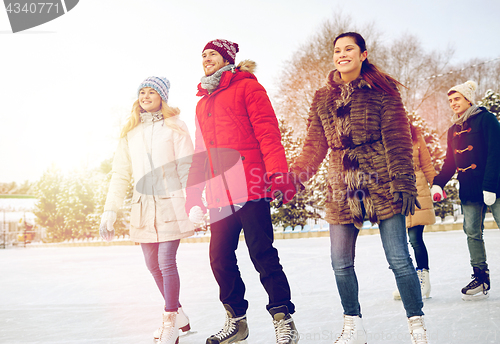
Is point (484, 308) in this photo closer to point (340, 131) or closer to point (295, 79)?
point (340, 131)

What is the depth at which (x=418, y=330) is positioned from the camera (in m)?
2.09

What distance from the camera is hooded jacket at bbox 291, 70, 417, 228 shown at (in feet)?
7.16

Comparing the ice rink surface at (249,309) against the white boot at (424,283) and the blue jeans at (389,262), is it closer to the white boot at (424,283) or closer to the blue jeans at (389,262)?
the white boot at (424,283)

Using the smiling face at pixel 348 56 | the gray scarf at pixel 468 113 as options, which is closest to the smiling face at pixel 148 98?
the smiling face at pixel 348 56

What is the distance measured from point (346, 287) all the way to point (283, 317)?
37 centimetres

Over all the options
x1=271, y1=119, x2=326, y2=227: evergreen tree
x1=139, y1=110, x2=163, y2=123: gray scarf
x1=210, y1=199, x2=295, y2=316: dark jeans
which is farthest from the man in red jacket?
x1=271, y1=119, x2=326, y2=227: evergreen tree

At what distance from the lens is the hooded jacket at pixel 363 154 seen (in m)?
2.18

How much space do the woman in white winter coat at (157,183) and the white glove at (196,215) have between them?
16 cm

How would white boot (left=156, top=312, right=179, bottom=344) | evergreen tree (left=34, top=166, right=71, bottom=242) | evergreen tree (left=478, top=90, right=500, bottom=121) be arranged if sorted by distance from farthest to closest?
evergreen tree (left=34, top=166, right=71, bottom=242) < evergreen tree (left=478, top=90, right=500, bottom=121) < white boot (left=156, top=312, right=179, bottom=344)

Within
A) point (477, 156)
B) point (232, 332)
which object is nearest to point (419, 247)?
point (477, 156)

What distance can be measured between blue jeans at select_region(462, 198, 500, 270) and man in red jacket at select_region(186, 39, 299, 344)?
77.4 inches

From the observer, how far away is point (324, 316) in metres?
3.11

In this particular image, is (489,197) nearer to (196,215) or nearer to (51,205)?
(196,215)

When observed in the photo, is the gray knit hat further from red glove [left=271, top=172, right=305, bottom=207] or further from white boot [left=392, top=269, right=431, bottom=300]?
white boot [left=392, top=269, right=431, bottom=300]
